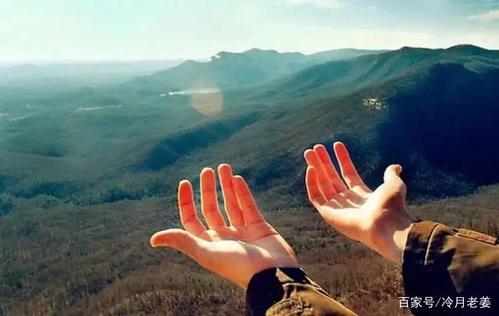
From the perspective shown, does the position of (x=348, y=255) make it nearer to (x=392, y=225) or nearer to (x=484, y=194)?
(x=484, y=194)

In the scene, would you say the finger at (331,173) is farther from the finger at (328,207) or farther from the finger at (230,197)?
the finger at (230,197)

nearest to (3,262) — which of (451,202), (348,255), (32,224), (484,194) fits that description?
(32,224)

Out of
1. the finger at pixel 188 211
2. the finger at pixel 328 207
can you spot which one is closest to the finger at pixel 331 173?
the finger at pixel 328 207

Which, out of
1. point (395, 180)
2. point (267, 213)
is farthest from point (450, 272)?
point (267, 213)

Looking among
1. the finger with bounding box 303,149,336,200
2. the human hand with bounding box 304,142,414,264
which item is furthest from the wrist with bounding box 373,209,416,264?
the finger with bounding box 303,149,336,200

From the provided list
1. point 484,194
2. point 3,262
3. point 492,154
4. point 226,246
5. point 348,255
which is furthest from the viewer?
point 492,154
